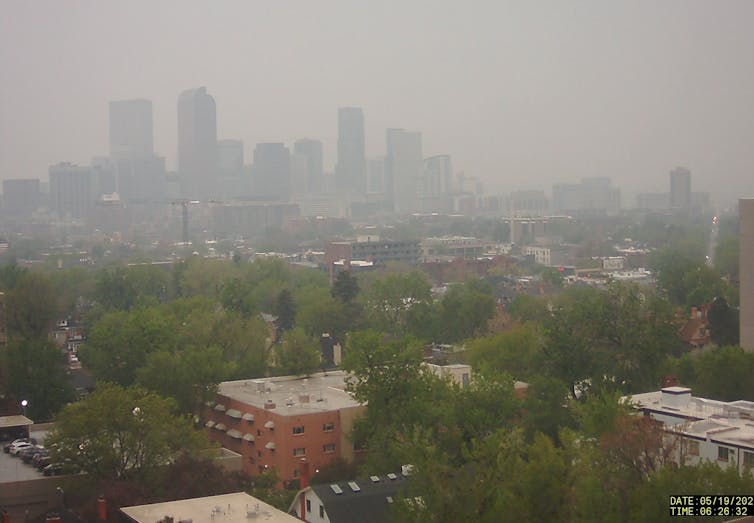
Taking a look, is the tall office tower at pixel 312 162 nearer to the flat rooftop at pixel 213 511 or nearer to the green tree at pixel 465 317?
the green tree at pixel 465 317

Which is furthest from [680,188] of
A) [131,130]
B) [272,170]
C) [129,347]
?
[272,170]

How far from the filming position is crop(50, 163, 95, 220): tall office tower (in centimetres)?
3506

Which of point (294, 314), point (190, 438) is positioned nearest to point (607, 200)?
point (294, 314)

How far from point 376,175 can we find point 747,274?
180 ft

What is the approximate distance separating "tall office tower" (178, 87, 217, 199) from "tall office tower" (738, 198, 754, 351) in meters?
41.7

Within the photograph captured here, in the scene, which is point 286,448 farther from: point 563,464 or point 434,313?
point 434,313

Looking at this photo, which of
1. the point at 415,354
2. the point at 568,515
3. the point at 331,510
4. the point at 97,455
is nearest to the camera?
the point at 568,515

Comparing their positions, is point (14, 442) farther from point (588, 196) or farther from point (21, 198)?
point (588, 196)

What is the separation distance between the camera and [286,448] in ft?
27.6

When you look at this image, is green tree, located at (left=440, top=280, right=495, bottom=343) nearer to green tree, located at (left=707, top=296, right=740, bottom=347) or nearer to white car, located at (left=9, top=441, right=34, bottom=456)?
green tree, located at (left=707, top=296, right=740, bottom=347)

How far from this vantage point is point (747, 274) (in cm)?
1173

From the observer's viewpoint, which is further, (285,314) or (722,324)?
(285,314)

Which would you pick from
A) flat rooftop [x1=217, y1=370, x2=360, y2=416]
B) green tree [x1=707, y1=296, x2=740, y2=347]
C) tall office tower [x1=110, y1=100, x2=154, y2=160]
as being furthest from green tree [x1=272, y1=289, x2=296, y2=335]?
tall office tower [x1=110, y1=100, x2=154, y2=160]

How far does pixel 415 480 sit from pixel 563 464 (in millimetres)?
778
